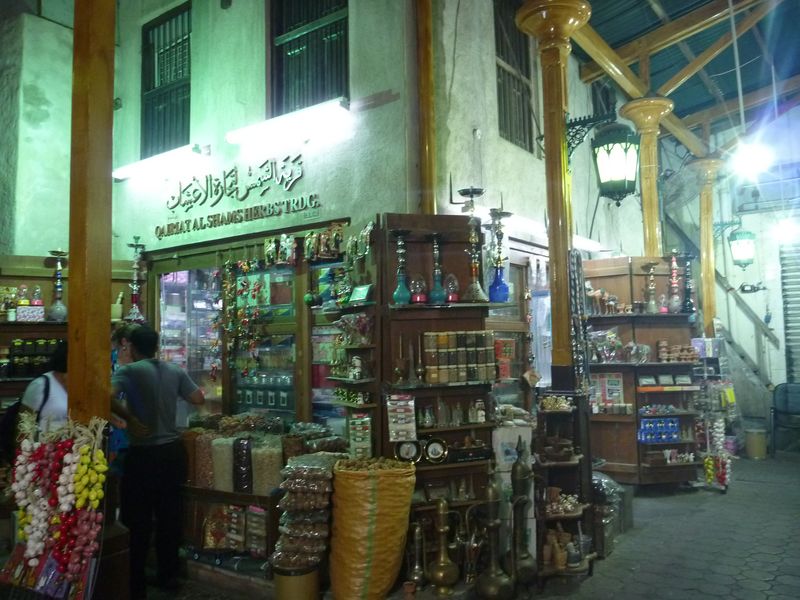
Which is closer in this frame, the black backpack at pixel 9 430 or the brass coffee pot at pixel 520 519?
the brass coffee pot at pixel 520 519

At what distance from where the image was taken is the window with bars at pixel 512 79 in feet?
23.9

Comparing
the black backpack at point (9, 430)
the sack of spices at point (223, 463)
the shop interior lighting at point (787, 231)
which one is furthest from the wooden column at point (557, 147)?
the shop interior lighting at point (787, 231)

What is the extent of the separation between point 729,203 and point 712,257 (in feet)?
6.92

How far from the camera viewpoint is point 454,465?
4730 mm

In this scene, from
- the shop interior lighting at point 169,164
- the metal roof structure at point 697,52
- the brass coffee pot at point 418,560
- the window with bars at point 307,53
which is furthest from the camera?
the metal roof structure at point 697,52

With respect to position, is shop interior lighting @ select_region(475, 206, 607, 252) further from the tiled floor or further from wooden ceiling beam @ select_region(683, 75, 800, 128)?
wooden ceiling beam @ select_region(683, 75, 800, 128)

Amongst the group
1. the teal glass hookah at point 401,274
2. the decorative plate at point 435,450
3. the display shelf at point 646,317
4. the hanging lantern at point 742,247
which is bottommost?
the decorative plate at point 435,450

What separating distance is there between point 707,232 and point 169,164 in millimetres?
9962

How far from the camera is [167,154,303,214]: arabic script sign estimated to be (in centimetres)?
668

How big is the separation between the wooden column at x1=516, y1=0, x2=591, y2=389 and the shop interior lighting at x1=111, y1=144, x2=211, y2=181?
4168mm

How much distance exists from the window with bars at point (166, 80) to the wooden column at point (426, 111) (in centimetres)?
373

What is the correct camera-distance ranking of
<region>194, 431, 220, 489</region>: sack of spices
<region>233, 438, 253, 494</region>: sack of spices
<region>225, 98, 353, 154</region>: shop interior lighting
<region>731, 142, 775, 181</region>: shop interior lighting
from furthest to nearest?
<region>731, 142, 775, 181</region>: shop interior lighting, <region>225, 98, 353, 154</region>: shop interior lighting, <region>194, 431, 220, 489</region>: sack of spices, <region>233, 438, 253, 494</region>: sack of spices

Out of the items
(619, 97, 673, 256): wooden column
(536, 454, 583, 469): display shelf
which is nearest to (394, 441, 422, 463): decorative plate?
(536, 454, 583, 469): display shelf

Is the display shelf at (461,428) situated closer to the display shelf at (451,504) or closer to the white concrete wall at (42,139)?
the display shelf at (451,504)
